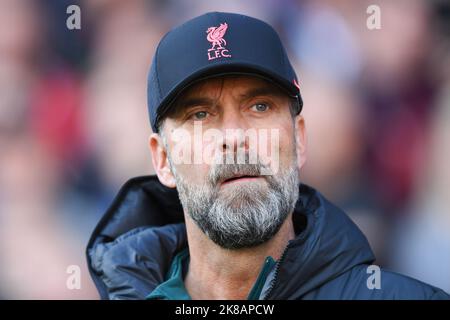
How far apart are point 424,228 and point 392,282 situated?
698mm

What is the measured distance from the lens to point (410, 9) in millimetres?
2123

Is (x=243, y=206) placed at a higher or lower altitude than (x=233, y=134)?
lower

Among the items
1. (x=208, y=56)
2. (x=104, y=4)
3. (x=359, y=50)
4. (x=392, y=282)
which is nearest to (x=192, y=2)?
(x=104, y=4)

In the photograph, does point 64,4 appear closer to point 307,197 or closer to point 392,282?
point 307,197

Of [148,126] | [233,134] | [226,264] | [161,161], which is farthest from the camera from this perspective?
[148,126]

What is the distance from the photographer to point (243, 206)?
52.5 inches

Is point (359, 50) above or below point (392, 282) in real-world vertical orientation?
above

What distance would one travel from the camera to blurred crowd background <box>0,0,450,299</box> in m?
2.08

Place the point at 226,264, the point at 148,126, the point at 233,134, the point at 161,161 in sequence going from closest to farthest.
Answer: the point at 233,134
the point at 226,264
the point at 161,161
the point at 148,126

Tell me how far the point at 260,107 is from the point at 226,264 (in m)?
0.36

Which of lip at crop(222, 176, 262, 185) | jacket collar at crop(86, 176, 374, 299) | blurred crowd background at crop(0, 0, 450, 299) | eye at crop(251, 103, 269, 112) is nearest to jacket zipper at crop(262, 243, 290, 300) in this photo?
jacket collar at crop(86, 176, 374, 299)

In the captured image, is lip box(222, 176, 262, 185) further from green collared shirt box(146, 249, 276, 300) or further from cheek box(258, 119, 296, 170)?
green collared shirt box(146, 249, 276, 300)

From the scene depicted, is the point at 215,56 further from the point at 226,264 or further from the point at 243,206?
the point at 226,264

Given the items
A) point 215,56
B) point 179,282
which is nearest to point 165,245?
point 179,282
